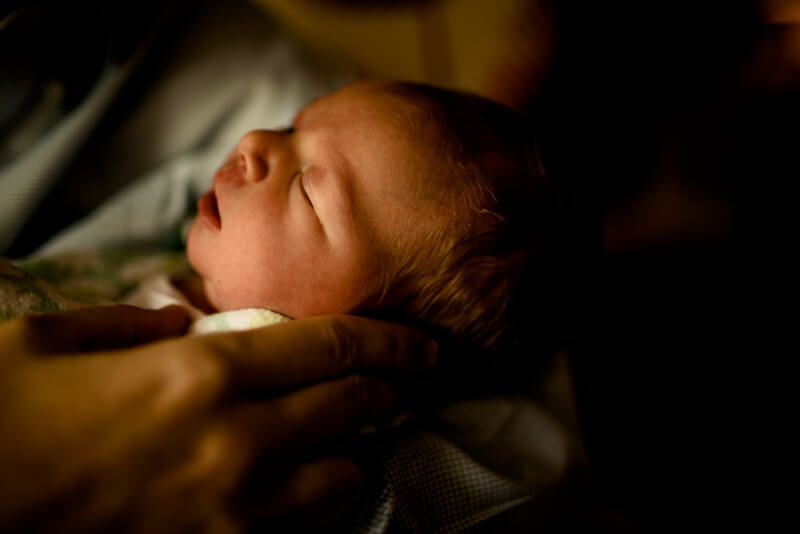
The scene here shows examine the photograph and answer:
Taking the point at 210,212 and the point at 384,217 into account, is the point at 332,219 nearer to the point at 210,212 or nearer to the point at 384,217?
the point at 384,217

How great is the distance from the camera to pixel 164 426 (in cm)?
46

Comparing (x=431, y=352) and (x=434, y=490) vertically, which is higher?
(x=431, y=352)

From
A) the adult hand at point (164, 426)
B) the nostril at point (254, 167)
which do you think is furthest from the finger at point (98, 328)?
the nostril at point (254, 167)

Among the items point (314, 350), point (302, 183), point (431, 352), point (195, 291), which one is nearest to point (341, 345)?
point (314, 350)

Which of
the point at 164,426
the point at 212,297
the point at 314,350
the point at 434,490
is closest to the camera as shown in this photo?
the point at 164,426

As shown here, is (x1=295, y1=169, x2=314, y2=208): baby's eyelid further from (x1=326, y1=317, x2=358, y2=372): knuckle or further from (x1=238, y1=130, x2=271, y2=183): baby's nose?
(x1=326, y1=317, x2=358, y2=372): knuckle

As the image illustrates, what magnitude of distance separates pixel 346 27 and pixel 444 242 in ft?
7.65

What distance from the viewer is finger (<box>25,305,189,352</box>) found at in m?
0.50

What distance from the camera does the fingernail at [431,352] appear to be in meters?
0.70

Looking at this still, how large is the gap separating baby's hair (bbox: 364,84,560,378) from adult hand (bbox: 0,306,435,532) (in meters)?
Answer: 0.21

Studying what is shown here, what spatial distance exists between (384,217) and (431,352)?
0.69 ft

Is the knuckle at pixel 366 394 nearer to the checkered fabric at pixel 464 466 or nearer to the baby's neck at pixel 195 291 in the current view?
the checkered fabric at pixel 464 466

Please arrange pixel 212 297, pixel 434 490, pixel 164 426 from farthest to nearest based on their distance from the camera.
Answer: pixel 212 297, pixel 434 490, pixel 164 426

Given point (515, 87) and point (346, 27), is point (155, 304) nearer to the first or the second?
point (515, 87)
